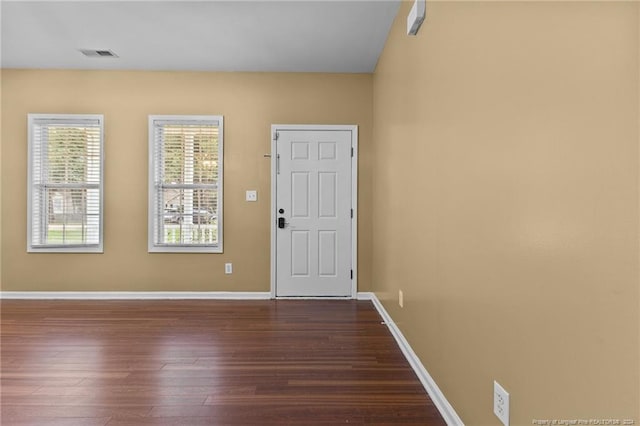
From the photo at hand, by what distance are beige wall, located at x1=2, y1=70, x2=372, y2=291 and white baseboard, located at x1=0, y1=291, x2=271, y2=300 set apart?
5 centimetres

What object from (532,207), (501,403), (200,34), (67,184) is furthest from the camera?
(67,184)

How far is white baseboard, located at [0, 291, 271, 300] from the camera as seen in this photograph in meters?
4.67

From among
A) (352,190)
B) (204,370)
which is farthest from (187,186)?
(204,370)

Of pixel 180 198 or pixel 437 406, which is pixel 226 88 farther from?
pixel 437 406

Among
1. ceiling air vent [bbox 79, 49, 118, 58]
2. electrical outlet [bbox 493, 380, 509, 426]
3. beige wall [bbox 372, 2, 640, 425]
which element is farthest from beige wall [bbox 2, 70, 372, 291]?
electrical outlet [bbox 493, 380, 509, 426]

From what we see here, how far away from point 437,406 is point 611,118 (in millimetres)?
1741

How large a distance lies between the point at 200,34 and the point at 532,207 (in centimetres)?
346

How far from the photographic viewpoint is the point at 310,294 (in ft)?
15.5

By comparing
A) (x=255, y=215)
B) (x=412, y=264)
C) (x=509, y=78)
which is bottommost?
(x=412, y=264)

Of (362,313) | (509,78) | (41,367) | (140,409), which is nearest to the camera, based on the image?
(509,78)

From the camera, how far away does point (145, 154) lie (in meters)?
4.69

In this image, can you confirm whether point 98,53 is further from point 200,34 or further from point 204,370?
point 204,370

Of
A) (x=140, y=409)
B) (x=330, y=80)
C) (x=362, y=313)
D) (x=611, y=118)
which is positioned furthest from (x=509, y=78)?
(x=330, y=80)

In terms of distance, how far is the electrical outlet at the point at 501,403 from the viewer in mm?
Answer: 1391
